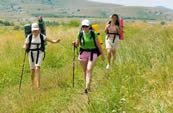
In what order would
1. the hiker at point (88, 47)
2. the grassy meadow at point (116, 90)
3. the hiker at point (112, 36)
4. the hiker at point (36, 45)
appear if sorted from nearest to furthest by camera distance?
the grassy meadow at point (116, 90) < the hiker at point (88, 47) < the hiker at point (36, 45) < the hiker at point (112, 36)

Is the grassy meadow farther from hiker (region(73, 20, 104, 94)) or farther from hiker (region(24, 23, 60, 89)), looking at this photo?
hiker (region(24, 23, 60, 89))

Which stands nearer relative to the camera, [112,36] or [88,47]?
[88,47]

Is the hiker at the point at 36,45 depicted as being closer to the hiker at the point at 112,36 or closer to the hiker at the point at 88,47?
the hiker at the point at 88,47

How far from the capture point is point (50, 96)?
8.15 metres

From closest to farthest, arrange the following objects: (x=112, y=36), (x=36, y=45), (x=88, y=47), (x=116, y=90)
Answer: (x=116, y=90)
(x=88, y=47)
(x=36, y=45)
(x=112, y=36)

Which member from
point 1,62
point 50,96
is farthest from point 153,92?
point 1,62

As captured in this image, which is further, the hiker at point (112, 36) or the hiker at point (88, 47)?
the hiker at point (112, 36)

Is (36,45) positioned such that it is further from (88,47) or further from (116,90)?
(116,90)

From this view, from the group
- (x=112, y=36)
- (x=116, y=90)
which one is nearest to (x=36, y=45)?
(x=112, y=36)

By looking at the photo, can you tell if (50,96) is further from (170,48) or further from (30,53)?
→ (170,48)

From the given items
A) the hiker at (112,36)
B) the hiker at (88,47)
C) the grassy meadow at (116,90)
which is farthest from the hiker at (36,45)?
the hiker at (112,36)

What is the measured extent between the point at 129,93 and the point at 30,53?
15.1 feet

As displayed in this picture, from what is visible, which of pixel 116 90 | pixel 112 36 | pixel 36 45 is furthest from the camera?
pixel 112 36

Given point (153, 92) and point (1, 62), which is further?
point (1, 62)
